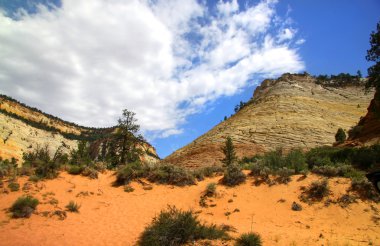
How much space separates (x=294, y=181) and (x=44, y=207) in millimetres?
13127

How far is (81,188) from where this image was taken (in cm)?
1745

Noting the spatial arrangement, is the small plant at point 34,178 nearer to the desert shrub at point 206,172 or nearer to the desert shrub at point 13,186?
the desert shrub at point 13,186

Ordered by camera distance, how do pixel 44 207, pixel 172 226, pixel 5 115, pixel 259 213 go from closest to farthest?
pixel 172 226 → pixel 44 207 → pixel 259 213 → pixel 5 115

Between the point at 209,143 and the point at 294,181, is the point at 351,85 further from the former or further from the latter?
the point at 294,181

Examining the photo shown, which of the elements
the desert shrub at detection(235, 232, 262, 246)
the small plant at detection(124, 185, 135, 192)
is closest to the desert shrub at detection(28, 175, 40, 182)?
the small plant at detection(124, 185, 135, 192)

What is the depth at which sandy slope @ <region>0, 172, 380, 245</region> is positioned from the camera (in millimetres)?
11352

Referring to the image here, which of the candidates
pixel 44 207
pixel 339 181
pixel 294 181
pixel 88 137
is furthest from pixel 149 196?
pixel 88 137

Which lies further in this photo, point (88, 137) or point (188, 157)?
point (88, 137)

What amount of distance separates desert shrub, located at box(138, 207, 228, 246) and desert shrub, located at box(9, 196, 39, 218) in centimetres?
520

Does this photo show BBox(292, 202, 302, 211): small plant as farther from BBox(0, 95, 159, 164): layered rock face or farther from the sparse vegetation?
BBox(0, 95, 159, 164): layered rock face

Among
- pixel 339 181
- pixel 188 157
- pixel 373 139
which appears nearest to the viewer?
pixel 339 181

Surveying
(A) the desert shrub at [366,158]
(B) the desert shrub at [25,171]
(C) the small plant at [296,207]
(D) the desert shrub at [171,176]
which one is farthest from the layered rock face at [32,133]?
(C) the small plant at [296,207]

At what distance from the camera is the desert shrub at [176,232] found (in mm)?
10414

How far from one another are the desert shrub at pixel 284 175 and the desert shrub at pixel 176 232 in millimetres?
7364
